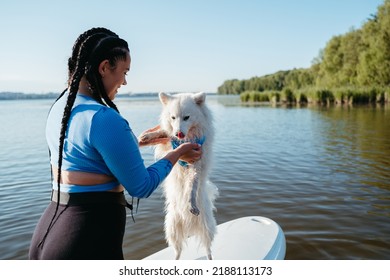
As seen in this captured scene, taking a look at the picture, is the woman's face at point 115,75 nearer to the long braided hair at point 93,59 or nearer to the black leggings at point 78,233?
the long braided hair at point 93,59

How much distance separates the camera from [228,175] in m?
8.79

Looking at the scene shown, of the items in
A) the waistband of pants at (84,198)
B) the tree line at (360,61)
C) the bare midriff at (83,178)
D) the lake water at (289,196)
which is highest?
the tree line at (360,61)

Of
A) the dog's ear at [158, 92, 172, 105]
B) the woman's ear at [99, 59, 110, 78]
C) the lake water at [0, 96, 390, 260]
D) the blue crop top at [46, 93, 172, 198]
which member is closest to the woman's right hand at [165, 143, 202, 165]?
the blue crop top at [46, 93, 172, 198]

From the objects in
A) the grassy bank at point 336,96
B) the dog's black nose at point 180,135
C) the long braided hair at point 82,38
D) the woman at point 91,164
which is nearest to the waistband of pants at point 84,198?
the woman at point 91,164

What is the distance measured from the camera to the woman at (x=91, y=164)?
153 cm

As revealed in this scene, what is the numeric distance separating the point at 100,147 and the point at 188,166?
1.67m

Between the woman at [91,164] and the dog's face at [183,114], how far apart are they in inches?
45.4

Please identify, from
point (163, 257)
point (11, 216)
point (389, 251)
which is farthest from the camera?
point (11, 216)

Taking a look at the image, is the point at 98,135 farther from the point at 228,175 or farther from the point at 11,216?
the point at 228,175

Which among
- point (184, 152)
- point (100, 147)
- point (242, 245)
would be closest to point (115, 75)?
point (100, 147)

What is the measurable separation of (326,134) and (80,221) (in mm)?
15569

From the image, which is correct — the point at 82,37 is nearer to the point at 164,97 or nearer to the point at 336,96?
the point at 164,97

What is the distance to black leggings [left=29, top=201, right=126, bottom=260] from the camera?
1.61m
